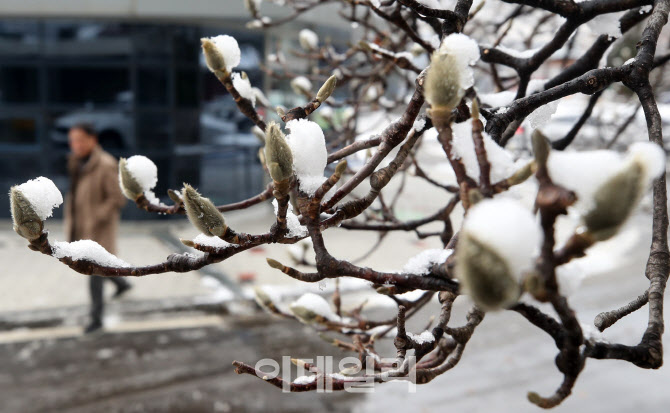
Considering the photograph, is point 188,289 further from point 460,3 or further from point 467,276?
point 467,276

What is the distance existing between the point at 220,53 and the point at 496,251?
2.89 feet

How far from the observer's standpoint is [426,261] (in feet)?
3.10

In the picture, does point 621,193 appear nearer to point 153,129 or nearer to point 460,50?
point 460,50

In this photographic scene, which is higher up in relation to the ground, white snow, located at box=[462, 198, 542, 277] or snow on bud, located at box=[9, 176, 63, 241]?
white snow, located at box=[462, 198, 542, 277]

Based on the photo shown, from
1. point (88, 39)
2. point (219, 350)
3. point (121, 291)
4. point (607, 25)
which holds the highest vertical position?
point (88, 39)

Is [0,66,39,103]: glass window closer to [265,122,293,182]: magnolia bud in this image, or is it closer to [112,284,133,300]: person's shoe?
[112,284,133,300]: person's shoe

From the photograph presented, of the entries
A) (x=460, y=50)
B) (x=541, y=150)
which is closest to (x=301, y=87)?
(x=460, y=50)

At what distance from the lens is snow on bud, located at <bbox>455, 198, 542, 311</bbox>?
599 mm

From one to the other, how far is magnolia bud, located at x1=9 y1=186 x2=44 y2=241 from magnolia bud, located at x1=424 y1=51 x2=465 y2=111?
2.19ft

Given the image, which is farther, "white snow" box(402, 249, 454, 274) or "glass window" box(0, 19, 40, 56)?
"glass window" box(0, 19, 40, 56)

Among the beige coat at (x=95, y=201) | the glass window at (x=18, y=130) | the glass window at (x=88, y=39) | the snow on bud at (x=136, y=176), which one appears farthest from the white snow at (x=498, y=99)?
the glass window at (x=18, y=130)

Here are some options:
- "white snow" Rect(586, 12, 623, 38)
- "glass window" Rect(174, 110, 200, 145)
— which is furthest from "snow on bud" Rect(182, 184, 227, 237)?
"glass window" Rect(174, 110, 200, 145)

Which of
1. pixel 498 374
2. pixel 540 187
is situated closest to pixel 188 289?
pixel 498 374

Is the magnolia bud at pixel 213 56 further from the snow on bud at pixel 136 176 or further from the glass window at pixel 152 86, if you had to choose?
the glass window at pixel 152 86
